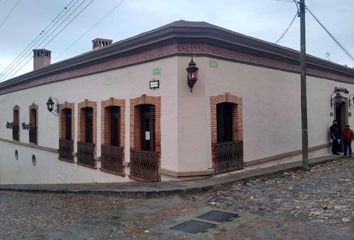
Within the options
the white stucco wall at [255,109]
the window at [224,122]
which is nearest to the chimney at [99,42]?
the white stucco wall at [255,109]

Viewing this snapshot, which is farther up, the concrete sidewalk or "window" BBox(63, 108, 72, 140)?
"window" BBox(63, 108, 72, 140)

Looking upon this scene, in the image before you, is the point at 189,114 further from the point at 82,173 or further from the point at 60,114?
the point at 60,114

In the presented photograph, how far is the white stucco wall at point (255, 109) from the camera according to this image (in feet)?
34.6

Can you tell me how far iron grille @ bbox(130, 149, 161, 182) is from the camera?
1105 cm

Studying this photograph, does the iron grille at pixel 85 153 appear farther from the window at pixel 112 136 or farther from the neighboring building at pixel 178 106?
the window at pixel 112 136

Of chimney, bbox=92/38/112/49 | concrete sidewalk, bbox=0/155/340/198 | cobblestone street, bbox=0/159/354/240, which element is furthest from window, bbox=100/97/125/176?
chimney, bbox=92/38/112/49

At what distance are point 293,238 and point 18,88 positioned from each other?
1974 centimetres

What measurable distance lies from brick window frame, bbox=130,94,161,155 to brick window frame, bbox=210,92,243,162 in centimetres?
150

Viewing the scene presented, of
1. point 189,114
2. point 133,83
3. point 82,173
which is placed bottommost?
point 82,173

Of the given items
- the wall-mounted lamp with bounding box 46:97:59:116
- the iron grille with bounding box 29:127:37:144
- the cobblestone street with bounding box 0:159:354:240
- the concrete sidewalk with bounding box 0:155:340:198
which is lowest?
the cobblestone street with bounding box 0:159:354:240

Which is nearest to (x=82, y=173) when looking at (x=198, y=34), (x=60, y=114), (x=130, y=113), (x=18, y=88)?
(x=60, y=114)

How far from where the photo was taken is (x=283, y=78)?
1403 centimetres

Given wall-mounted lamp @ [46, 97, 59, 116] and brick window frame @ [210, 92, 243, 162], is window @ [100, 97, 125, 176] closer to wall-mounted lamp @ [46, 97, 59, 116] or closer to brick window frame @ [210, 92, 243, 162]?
brick window frame @ [210, 92, 243, 162]

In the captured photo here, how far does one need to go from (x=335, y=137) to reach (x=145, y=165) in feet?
30.9
